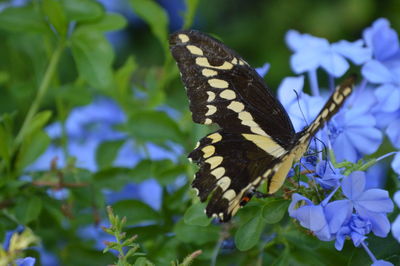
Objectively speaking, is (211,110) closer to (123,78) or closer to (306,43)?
(306,43)

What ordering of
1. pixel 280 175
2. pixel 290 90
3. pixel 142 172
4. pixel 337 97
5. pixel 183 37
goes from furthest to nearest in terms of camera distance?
1. pixel 142 172
2. pixel 290 90
3. pixel 183 37
4. pixel 280 175
5. pixel 337 97

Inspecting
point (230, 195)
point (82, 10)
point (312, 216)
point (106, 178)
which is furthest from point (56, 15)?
point (312, 216)

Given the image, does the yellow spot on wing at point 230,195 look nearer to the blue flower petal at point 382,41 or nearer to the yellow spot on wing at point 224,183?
the yellow spot on wing at point 224,183

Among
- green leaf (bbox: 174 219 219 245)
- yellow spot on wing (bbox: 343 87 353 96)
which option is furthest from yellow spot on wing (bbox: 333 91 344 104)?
green leaf (bbox: 174 219 219 245)

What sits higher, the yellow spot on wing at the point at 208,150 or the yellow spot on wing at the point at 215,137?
the yellow spot on wing at the point at 215,137

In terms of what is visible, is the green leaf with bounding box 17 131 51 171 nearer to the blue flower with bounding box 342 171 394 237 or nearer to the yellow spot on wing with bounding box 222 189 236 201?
the yellow spot on wing with bounding box 222 189 236 201

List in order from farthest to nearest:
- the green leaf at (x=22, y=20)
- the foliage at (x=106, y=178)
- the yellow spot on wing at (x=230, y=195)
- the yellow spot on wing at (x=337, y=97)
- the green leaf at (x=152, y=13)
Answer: the green leaf at (x=152, y=13) < the green leaf at (x=22, y=20) < the foliage at (x=106, y=178) < the yellow spot on wing at (x=230, y=195) < the yellow spot on wing at (x=337, y=97)

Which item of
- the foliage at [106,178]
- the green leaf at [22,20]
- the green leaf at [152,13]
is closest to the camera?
the foliage at [106,178]

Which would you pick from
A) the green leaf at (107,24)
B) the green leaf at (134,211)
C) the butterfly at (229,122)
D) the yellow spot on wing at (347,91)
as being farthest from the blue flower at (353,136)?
the green leaf at (107,24)

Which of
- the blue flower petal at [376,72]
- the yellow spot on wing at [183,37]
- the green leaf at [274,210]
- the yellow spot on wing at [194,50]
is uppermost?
the yellow spot on wing at [183,37]
